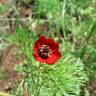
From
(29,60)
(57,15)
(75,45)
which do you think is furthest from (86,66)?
(29,60)

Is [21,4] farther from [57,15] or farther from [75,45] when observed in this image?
[75,45]

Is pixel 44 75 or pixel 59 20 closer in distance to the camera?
pixel 44 75

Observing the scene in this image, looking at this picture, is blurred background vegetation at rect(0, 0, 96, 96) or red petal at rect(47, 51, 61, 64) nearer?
red petal at rect(47, 51, 61, 64)

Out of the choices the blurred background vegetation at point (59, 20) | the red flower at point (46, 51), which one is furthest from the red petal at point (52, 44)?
the blurred background vegetation at point (59, 20)

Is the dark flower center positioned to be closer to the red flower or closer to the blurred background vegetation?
the red flower

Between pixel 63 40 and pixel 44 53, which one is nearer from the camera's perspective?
pixel 44 53

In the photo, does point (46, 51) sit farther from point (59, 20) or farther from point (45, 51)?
point (59, 20)

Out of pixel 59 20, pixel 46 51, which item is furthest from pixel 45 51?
pixel 59 20

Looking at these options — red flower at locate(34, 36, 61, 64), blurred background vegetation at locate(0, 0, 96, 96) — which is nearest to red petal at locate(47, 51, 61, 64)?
red flower at locate(34, 36, 61, 64)
